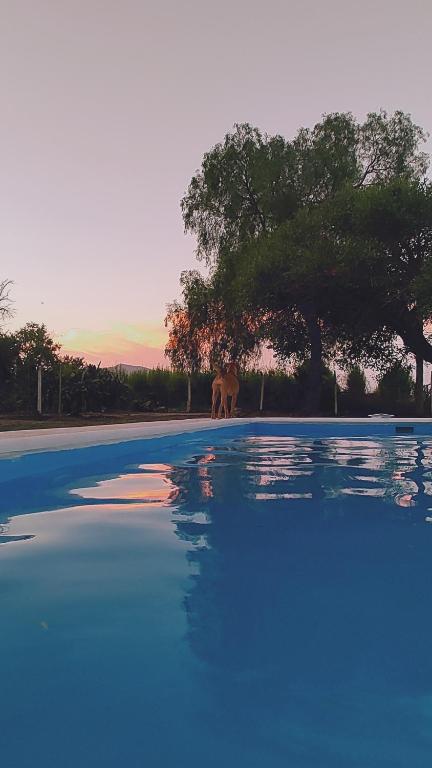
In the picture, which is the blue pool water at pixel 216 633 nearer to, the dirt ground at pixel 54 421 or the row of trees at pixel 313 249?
the dirt ground at pixel 54 421

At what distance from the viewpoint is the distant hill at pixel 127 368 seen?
1783 centimetres

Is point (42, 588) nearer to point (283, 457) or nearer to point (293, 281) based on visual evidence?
point (283, 457)

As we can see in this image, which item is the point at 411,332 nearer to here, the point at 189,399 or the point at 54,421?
the point at 189,399

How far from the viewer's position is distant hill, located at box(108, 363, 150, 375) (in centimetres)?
1783

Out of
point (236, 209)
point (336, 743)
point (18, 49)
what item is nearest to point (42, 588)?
point (336, 743)

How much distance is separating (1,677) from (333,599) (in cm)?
130

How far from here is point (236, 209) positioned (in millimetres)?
20094

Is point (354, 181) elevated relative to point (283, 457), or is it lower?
elevated

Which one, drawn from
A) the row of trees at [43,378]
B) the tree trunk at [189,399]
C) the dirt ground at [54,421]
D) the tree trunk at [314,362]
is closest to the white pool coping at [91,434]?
the dirt ground at [54,421]

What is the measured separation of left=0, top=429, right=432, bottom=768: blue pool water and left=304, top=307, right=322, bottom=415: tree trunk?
43.4 ft

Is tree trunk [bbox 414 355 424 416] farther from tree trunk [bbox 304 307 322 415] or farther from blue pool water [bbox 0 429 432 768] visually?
blue pool water [bbox 0 429 432 768]

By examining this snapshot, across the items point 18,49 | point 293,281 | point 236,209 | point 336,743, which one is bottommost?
point 336,743

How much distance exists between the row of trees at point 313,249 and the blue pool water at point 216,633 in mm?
12585

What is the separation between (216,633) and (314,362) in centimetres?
1680
